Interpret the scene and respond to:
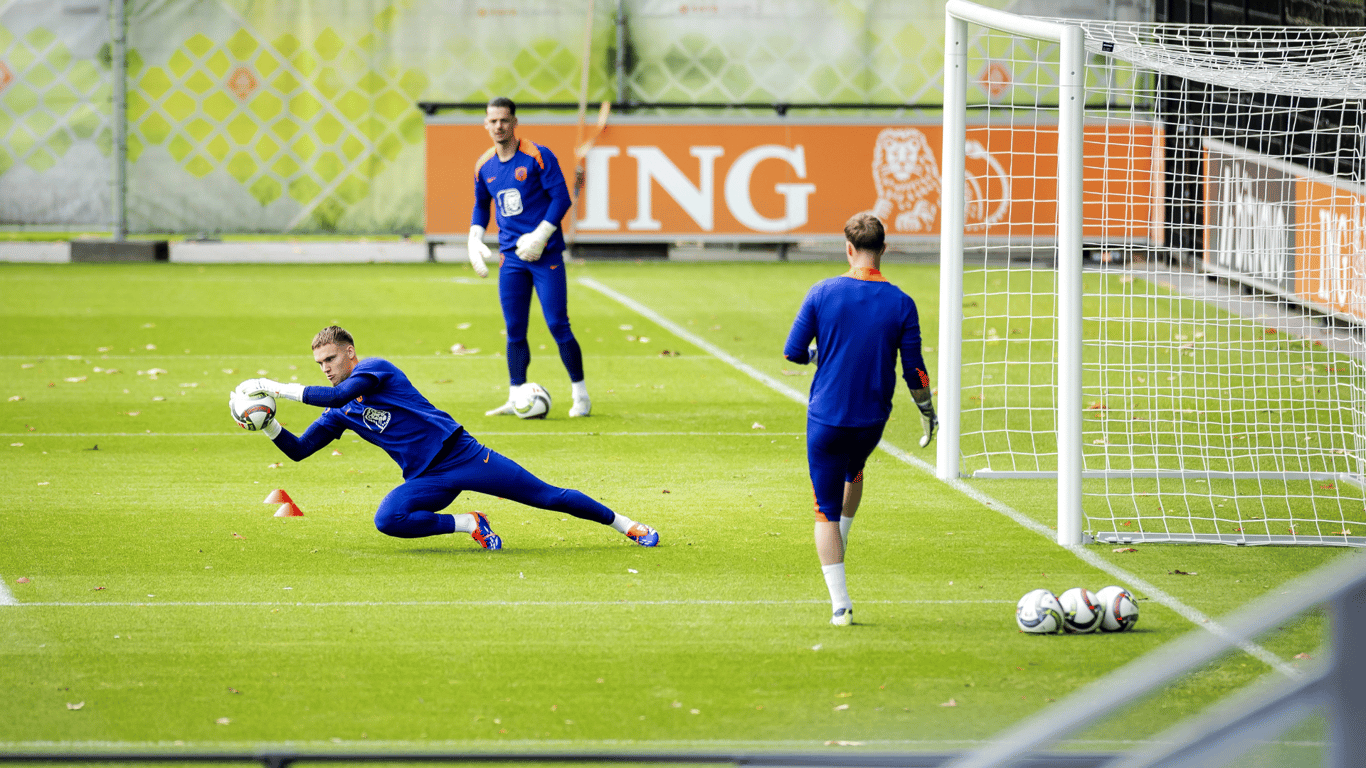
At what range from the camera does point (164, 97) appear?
23797 millimetres

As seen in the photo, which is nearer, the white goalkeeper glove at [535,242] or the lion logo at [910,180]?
the white goalkeeper glove at [535,242]

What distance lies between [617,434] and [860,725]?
5842mm

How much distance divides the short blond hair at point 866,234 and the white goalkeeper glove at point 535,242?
16.6 ft

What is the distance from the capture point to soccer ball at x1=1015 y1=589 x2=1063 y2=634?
6.18 metres

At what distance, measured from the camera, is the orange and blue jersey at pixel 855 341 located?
6043 millimetres

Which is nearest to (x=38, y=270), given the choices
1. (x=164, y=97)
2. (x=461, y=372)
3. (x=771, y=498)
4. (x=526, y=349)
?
(x=164, y=97)

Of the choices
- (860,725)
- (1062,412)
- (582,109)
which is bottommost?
(860,725)

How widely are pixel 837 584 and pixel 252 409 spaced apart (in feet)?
9.24

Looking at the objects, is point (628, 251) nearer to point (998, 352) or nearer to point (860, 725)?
point (998, 352)

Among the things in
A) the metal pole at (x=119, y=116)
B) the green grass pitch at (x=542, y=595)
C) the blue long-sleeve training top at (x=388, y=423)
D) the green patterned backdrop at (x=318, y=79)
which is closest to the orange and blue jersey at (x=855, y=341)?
the green grass pitch at (x=542, y=595)

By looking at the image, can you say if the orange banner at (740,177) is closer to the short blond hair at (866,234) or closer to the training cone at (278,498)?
the training cone at (278,498)

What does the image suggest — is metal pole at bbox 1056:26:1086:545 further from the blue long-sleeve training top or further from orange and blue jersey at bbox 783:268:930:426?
the blue long-sleeve training top

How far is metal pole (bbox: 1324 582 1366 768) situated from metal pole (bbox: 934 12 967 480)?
6.53 metres

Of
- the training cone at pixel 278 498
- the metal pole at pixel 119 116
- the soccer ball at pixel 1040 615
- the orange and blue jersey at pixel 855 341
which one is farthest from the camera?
the metal pole at pixel 119 116
